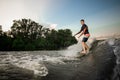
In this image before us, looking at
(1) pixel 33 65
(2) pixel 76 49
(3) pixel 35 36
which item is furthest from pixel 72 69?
(3) pixel 35 36

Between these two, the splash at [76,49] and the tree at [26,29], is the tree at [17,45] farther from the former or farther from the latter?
the splash at [76,49]

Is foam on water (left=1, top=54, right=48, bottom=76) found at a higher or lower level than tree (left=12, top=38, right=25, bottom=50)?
lower

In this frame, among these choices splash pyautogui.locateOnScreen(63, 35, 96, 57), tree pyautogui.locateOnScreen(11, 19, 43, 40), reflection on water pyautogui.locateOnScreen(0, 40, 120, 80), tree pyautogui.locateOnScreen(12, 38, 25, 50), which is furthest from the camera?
tree pyautogui.locateOnScreen(11, 19, 43, 40)

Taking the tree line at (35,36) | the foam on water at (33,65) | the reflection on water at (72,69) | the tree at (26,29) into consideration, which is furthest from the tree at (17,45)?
the reflection on water at (72,69)

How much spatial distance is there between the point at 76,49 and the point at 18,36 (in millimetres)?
51036

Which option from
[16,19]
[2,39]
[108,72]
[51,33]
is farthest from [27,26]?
[108,72]

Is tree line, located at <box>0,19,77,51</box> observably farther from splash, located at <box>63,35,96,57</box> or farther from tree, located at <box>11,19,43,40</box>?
splash, located at <box>63,35,96,57</box>

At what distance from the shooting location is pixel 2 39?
1861 inches

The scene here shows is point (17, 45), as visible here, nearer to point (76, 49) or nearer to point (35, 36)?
point (35, 36)

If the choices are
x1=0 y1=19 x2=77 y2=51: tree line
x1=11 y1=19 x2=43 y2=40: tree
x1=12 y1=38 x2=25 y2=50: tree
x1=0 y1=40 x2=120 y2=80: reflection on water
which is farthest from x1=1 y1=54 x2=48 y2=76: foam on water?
x1=11 y1=19 x2=43 y2=40: tree

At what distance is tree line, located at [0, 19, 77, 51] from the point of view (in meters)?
51.5

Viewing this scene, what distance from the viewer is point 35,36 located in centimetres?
6150

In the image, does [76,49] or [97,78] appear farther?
[76,49]

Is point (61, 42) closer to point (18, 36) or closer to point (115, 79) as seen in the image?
point (18, 36)
